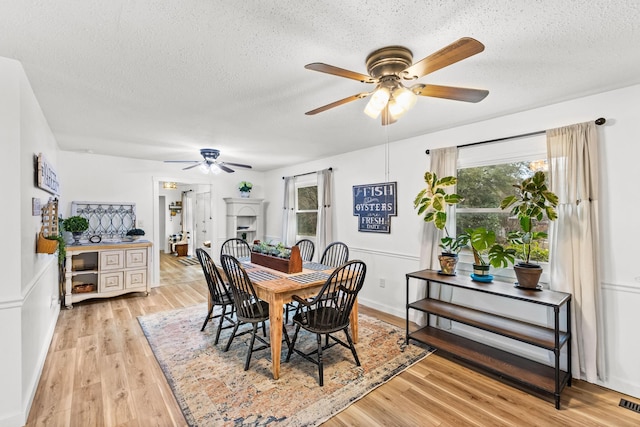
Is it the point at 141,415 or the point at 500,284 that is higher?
the point at 500,284

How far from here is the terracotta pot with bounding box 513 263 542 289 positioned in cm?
254

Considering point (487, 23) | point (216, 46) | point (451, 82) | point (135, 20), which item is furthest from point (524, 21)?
point (135, 20)

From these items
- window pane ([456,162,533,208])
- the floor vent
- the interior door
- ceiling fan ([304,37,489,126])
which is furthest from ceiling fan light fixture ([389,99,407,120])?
the interior door

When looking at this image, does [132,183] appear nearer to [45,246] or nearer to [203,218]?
[203,218]

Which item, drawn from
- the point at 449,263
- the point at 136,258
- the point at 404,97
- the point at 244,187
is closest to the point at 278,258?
the point at 449,263

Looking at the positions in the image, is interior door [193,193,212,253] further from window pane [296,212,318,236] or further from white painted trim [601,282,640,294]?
white painted trim [601,282,640,294]

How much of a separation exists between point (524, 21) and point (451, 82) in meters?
0.69

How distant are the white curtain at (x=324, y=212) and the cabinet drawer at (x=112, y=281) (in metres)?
3.14

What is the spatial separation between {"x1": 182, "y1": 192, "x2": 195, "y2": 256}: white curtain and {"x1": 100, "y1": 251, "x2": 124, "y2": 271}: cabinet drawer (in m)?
3.95

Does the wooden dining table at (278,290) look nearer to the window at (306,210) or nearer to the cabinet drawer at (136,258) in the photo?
the window at (306,210)

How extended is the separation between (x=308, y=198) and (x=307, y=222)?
47 centimetres

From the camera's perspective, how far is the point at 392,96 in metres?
1.84

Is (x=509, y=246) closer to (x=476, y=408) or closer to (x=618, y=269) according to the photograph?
(x=618, y=269)

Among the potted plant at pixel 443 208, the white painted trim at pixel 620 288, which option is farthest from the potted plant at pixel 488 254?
the white painted trim at pixel 620 288
